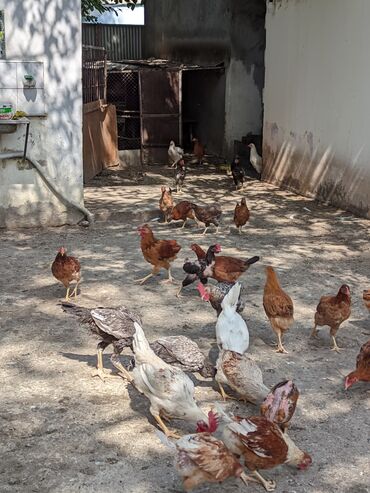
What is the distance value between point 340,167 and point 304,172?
1.33 m

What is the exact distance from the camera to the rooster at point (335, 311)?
5.88m

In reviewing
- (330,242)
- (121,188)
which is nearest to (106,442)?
(330,242)

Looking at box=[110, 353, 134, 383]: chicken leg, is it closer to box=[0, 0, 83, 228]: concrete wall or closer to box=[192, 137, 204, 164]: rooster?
box=[0, 0, 83, 228]: concrete wall

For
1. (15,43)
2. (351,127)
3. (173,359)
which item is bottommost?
(173,359)

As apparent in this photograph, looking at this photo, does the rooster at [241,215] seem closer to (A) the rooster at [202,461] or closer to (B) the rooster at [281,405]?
(B) the rooster at [281,405]

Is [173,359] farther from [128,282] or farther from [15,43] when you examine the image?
[15,43]

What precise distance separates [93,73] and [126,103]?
8.68 feet

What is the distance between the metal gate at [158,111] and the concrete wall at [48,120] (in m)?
7.06

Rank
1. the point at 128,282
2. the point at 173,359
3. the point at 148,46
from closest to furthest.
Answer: the point at 173,359 → the point at 128,282 → the point at 148,46

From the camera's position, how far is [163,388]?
4379mm

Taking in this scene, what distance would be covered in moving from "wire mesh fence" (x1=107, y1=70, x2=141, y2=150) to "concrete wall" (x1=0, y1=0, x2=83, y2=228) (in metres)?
7.35

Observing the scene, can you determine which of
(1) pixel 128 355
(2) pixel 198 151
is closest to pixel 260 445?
(1) pixel 128 355

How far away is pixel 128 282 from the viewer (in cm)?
771

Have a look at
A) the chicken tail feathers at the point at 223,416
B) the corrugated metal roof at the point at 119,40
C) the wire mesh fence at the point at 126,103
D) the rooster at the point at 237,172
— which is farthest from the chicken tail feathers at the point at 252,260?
the corrugated metal roof at the point at 119,40
